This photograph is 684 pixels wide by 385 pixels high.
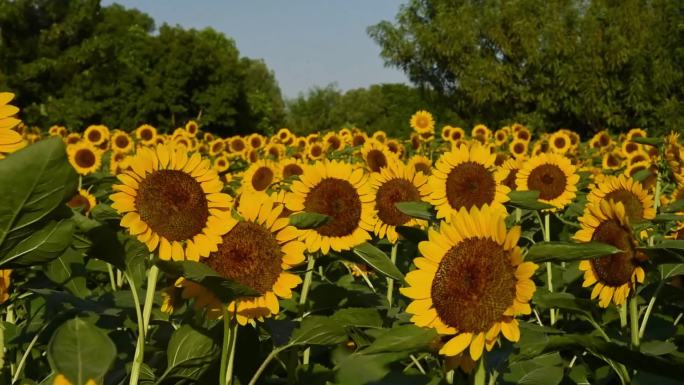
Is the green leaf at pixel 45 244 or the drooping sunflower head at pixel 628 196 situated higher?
the green leaf at pixel 45 244

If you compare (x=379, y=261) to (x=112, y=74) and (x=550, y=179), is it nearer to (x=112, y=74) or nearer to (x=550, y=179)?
(x=550, y=179)

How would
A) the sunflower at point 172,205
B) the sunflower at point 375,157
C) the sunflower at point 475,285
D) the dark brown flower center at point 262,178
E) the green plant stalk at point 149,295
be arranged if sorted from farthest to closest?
the sunflower at point 375,157 < the dark brown flower center at point 262,178 < the sunflower at point 172,205 < the green plant stalk at point 149,295 < the sunflower at point 475,285

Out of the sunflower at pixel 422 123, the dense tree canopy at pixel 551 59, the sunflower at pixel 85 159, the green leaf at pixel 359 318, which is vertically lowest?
the green leaf at pixel 359 318

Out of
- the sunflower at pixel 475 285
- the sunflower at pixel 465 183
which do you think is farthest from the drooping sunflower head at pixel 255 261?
the sunflower at pixel 465 183

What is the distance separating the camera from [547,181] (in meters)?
4.27

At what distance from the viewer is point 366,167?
5805 millimetres

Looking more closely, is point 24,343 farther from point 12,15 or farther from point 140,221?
point 12,15

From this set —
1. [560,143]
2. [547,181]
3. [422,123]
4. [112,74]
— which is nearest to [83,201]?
[547,181]

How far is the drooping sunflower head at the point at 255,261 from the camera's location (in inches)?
75.5

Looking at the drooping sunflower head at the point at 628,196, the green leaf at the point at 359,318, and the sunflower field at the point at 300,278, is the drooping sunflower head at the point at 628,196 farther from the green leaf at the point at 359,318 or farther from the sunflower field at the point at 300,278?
the green leaf at the point at 359,318

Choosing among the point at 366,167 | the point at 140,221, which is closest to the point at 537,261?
the point at 140,221

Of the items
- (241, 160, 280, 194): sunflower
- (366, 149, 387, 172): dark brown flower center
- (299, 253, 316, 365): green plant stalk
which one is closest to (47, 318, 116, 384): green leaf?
(299, 253, 316, 365): green plant stalk

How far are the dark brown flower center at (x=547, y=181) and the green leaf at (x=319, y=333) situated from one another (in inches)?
94.9

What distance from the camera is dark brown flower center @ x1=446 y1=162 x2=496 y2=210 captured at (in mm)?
3271
